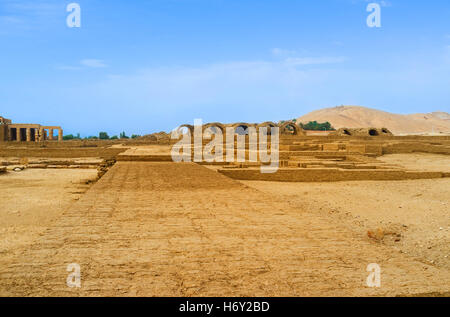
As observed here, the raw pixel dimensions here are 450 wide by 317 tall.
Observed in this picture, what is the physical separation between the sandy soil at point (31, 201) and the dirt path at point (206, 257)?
112 cm

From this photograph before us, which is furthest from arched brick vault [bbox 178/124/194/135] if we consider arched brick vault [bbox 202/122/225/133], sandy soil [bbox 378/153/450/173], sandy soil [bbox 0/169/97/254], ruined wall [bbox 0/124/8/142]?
sandy soil [bbox 0/169/97/254]

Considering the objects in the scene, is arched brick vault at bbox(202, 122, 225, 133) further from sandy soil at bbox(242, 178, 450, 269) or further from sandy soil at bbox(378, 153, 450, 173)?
sandy soil at bbox(242, 178, 450, 269)

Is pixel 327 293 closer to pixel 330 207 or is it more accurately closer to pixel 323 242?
pixel 323 242

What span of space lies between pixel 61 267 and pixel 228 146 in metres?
17.8

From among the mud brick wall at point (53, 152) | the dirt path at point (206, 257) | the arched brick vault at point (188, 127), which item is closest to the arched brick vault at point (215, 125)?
the arched brick vault at point (188, 127)

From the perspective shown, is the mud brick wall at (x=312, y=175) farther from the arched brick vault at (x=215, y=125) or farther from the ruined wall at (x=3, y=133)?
→ the ruined wall at (x=3, y=133)

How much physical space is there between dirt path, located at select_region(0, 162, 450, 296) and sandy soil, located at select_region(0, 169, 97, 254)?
1.12 m

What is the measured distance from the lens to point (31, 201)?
25.5 ft

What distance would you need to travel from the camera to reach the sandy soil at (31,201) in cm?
521

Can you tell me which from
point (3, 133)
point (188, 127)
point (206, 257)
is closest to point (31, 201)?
point (206, 257)

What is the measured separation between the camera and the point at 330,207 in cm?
718

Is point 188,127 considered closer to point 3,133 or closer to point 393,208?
point 3,133

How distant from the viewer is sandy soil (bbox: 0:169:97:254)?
5211mm
